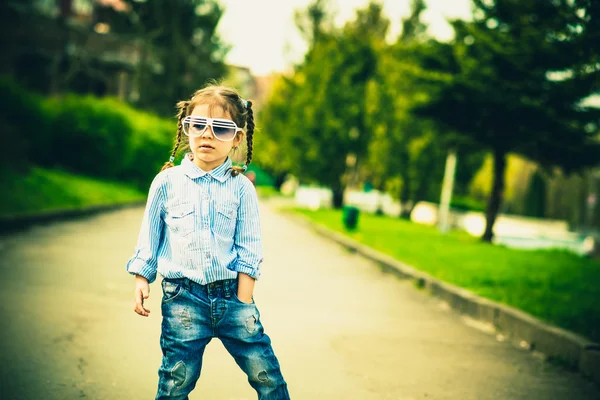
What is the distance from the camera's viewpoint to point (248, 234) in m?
2.88

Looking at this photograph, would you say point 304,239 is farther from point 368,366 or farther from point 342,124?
point 342,124

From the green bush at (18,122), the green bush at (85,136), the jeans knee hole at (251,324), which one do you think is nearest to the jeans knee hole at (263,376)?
the jeans knee hole at (251,324)

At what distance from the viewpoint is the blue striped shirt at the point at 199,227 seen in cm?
277

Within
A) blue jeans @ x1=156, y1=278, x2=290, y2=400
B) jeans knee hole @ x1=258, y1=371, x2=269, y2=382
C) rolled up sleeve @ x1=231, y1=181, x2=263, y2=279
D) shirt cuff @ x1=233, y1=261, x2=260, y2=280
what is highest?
rolled up sleeve @ x1=231, y1=181, x2=263, y2=279

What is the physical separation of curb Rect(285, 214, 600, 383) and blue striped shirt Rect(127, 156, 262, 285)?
362cm

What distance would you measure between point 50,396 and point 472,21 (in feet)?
47.5

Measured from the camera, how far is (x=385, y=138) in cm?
2712

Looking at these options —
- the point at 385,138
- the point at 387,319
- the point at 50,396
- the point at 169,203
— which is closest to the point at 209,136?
the point at 169,203

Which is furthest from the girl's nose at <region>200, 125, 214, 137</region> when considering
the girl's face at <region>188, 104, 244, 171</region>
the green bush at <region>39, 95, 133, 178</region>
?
the green bush at <region>39, 95, 133, 178</region>

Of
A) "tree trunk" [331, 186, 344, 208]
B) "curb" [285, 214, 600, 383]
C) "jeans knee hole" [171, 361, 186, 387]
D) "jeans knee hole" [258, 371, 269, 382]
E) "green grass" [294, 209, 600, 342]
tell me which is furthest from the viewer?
"tree trunk" [331, 186, 344, 208]

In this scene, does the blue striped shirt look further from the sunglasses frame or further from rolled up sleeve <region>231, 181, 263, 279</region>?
the sunglasses frame

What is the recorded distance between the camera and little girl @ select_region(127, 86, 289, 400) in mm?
2705

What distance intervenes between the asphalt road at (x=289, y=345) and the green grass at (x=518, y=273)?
2.61 feet

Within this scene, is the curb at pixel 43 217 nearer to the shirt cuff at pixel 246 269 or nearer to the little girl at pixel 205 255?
the little girl at pixel 205 255
